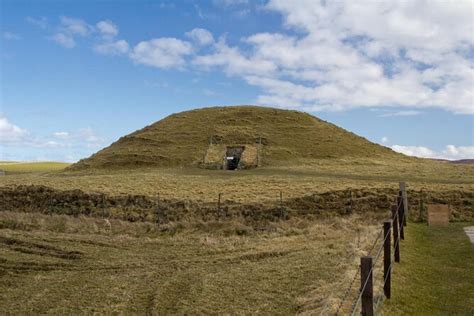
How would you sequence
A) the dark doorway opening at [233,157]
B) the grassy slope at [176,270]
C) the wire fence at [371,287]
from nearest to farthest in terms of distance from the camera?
the wire fence at [371,287] < the grassy slope at [176,270] < the dark doorway opening at [233,157]

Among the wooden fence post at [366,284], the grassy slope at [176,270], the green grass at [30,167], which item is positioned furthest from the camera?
the green grass at [30,167]

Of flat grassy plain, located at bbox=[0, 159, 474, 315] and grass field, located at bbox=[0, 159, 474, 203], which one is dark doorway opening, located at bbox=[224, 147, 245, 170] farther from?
flat grassy plain, located at bbox=[0, 159, 474, 315]

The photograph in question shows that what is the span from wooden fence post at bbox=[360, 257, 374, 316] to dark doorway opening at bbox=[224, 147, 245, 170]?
2073 inches

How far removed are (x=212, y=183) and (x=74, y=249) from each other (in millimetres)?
23855

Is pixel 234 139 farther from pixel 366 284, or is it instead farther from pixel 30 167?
pixel 30 167

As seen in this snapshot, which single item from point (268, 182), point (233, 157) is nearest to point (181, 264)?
point (268, 182)

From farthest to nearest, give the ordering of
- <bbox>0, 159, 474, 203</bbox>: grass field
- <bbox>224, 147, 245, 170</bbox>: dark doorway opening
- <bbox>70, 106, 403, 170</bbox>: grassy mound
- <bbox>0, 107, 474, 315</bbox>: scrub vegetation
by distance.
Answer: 1. <bbox>70, 106, 403, 170</bbox>: grassy mound
2. <bbox>224, 147, 245, 170</bbox>: dark doorway opening
3. <bbox>0, 159, 474, 203</bbox>: grass field
4. <bbox>0, 107, 474, 315</bbox>: scrub vegetation

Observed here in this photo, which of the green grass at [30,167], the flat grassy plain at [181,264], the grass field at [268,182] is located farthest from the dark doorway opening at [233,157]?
the green grass at [30,167]

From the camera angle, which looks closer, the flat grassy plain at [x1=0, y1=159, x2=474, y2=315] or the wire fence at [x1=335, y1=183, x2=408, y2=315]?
the wire fence at [x1=335, y1=183, x2=408, y2=315]

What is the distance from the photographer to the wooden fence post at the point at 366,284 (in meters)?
7.47

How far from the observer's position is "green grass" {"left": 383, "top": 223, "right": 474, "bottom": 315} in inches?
405

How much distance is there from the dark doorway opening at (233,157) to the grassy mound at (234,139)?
9.91ft

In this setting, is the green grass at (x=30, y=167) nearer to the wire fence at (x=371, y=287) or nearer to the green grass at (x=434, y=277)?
the green grass at (x=434, y=277)

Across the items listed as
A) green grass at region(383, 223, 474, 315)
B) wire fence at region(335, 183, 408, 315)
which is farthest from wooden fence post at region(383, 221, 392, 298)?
green grass at region(383, 223, 474, 315)
